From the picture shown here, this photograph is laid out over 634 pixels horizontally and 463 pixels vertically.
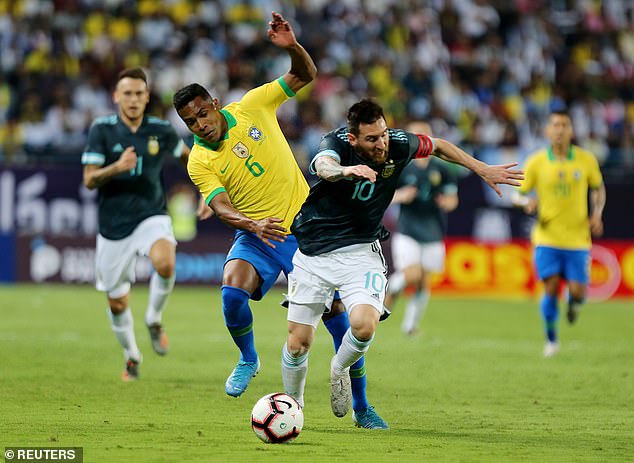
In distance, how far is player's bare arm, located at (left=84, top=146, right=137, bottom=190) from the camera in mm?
10109

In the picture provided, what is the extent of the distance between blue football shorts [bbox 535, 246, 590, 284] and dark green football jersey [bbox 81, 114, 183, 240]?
4.99 metres

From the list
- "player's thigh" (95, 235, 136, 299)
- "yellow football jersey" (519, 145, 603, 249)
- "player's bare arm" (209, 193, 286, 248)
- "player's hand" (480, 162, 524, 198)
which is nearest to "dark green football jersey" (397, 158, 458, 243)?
"yellow football jersey" (519, 145, 603, 249)

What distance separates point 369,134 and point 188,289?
14.9 meters

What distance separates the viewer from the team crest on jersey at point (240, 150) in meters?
8.63

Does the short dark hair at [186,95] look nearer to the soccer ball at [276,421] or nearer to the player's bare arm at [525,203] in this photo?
the soccer ball at [276,421]

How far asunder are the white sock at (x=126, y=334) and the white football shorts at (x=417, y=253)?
5965mm

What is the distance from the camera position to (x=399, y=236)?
16375 mm

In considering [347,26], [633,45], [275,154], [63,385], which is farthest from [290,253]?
[633,45]

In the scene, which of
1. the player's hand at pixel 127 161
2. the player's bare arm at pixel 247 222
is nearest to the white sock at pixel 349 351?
the player's bare arm at pixel 247 222

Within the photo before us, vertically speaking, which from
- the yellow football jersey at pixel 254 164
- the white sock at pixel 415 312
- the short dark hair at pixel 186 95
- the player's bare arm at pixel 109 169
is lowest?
the white sock at pixel 415 312

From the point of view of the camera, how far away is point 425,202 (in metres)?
16.3

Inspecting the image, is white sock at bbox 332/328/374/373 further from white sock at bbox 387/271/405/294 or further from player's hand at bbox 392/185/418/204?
white sock at bbox 387/271/405/294

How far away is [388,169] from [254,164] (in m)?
1.22

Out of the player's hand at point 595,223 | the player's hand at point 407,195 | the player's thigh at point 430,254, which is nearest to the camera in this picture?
the player's hand at point 595,223
